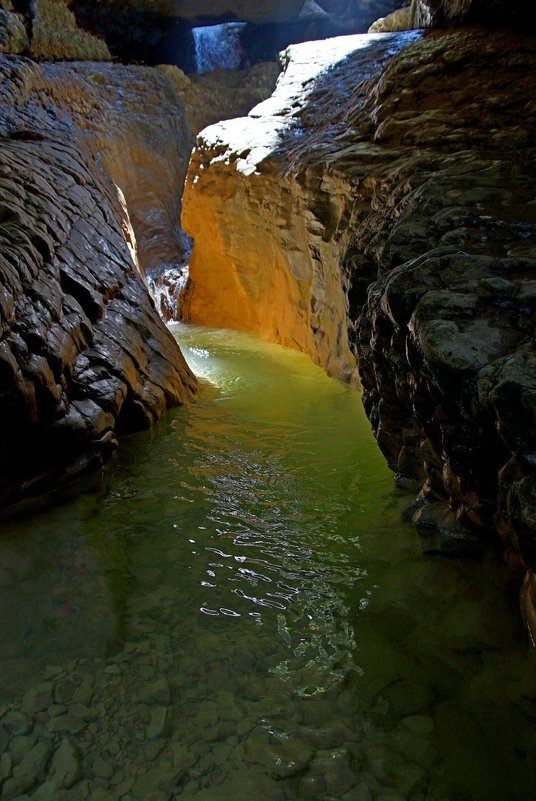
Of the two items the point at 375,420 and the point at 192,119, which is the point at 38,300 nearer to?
the point at 375,420

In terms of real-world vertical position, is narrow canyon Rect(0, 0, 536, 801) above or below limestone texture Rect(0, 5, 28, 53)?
below

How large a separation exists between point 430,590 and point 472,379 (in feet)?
3.77

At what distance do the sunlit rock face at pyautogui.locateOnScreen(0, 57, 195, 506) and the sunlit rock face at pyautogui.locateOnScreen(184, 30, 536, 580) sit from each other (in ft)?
6.89

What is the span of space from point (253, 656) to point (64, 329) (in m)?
2.91

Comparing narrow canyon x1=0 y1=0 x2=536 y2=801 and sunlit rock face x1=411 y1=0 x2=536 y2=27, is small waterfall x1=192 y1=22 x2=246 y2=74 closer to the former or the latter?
sunlit rock face x1=411 y1=0 x2=536 y2=27

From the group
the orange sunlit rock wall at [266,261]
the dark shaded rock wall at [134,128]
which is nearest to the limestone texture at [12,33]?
the dark shaded rock wall at [134,128]

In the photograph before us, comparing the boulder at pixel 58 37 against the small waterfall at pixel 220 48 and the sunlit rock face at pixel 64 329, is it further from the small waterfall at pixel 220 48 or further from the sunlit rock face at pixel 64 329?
the sunlit rock face at pixel 64 329

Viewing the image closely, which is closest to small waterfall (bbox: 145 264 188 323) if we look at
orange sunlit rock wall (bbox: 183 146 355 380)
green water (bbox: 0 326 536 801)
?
orange sunlit rock wall (bbox: 183 146 355 380)

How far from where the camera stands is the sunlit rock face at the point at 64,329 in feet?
10.9

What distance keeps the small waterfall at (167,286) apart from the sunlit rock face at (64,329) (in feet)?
23.1

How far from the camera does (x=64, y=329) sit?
4020 mm

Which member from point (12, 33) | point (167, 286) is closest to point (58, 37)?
point (12, 33)

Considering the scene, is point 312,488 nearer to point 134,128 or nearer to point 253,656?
point 253,656

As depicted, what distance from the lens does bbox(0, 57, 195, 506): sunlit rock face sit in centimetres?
333
